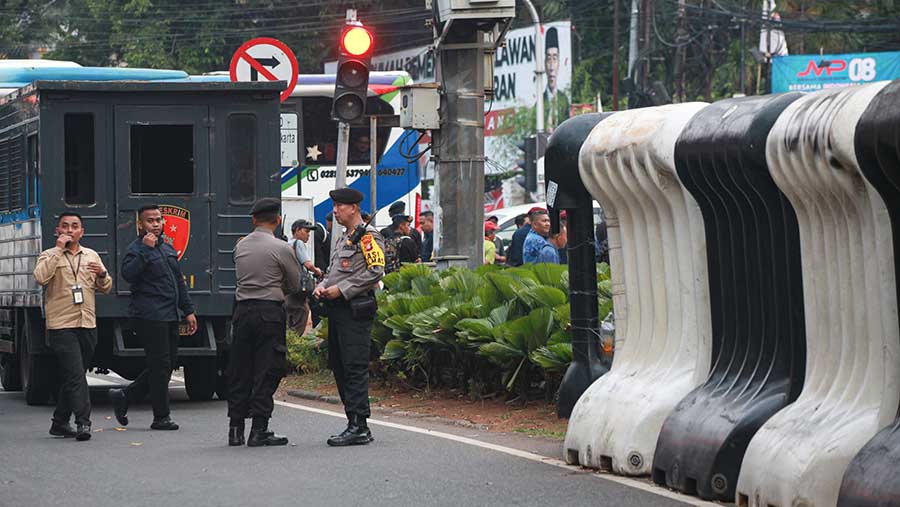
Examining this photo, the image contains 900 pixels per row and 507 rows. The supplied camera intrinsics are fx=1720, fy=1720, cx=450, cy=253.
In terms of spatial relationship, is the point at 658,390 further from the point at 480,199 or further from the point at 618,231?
the point at 480,199

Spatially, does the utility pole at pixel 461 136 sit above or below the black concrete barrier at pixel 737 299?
above

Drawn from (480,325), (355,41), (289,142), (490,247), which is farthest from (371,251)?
(490,247)

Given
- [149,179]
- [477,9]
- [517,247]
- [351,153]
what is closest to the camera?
[477,9]

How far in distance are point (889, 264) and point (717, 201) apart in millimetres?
1725

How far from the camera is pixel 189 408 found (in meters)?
15.1

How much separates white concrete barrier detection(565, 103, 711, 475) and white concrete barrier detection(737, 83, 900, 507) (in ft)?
3.68

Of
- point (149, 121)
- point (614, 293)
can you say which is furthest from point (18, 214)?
point (614, 293)

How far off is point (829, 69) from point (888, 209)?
1621 inches

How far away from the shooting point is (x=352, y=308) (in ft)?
38.2

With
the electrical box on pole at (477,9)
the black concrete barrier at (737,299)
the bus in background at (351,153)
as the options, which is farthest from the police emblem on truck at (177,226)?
the bus in background at (351,153)

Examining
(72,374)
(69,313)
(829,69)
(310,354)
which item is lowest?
(310,354)

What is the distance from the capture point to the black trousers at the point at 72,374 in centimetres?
1246

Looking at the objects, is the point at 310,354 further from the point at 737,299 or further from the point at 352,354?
the point at 737,299

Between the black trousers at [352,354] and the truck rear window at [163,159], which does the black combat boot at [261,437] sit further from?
the truck rear window at [163,159]
